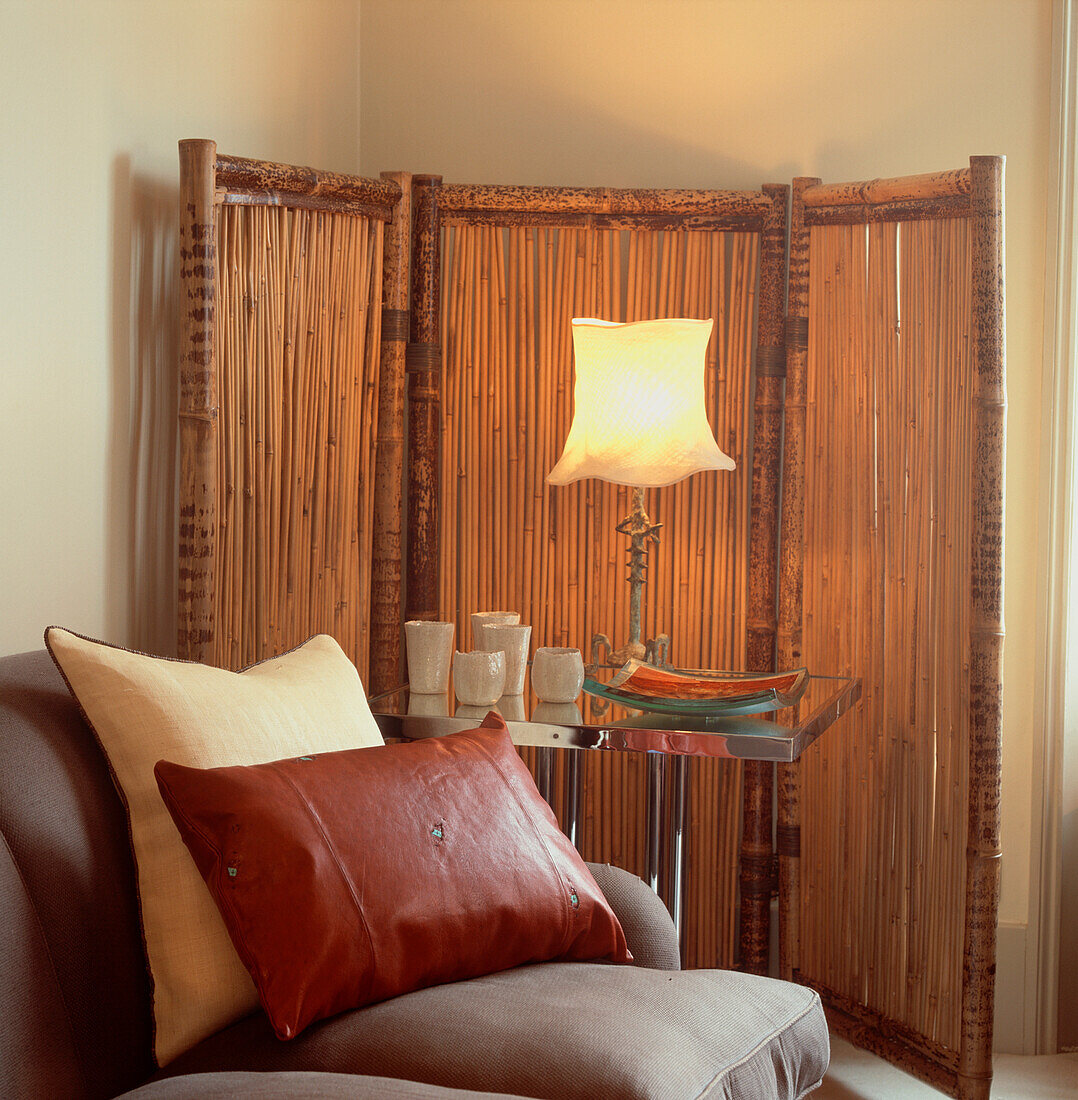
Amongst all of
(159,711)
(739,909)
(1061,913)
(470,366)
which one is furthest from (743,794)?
(159,711)

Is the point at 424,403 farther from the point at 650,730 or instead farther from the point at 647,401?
the point at 650,730

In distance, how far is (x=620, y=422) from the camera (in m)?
2.03

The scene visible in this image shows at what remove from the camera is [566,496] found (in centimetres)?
230

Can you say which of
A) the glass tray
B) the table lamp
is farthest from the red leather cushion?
the table lamp

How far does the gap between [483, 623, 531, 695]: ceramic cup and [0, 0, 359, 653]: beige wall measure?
1.82ft

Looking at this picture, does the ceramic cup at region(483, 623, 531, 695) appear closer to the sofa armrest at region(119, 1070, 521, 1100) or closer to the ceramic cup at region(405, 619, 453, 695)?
the ceramic cup at region(405, 619, 453, 695)

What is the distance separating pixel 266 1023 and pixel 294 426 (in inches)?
45.3

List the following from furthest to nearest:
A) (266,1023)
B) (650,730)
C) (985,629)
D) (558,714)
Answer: (985,629) < (558,714) < (650,730) < (266,1023)

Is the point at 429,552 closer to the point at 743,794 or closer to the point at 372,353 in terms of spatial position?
the point at 372,353

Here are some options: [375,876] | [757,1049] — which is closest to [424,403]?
[375,876]

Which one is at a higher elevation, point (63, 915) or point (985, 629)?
point (985, 629)

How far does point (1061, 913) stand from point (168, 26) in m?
2.33

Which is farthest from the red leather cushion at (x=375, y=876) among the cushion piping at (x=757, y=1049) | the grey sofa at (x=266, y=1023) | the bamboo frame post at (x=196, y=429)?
the bamboo frame post at (x=196, y=429)

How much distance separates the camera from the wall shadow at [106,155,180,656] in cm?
178
